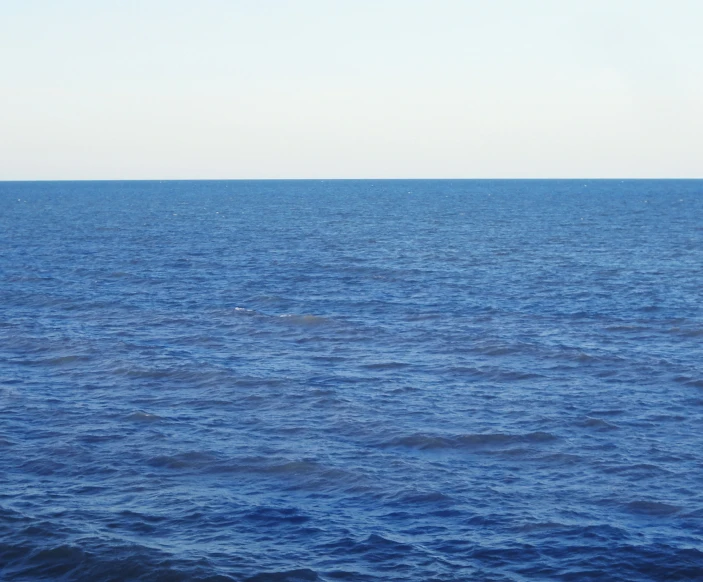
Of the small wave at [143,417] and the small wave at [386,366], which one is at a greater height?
the small wave at [386,366]

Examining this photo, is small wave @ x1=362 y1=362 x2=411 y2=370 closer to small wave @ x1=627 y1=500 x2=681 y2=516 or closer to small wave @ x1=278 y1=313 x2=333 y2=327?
small wave @ x1=278 y1=313 x2=333 y2=327

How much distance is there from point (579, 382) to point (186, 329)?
69.7 feet

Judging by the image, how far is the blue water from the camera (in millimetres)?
22297

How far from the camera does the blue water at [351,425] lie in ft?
73.2

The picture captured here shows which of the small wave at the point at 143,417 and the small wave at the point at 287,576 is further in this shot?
the small wave at the point at 143,417

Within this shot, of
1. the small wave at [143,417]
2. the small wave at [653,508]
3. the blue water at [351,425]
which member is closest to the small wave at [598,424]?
the blue water at [351,425]

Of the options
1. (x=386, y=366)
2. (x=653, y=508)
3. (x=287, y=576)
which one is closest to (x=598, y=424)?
(x=653, y=508)

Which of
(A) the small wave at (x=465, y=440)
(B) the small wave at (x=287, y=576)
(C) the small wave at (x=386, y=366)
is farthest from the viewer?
(C) the small wave at (x=386, y=366)

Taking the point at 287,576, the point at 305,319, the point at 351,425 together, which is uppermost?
the point at 305,319

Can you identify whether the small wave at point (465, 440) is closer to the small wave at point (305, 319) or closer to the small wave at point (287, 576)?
the small wave at point (287, 576)

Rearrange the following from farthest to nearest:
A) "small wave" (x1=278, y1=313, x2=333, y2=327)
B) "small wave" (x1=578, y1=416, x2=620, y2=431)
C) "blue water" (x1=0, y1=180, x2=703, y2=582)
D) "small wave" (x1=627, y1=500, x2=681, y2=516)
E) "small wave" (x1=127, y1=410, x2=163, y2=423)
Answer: "small wave" (x1=278, y1=313, x2=333, y2=327)
"small wave" (x1=127, y1=410, x2=163, y2=423)
"small wave" (x1=578, y1=416, x2=620, y2=431)
"small wave" (x1=627, y1=500, x2=681, y2=516)
"blue water" (x1=0, y1=180, x2=703, y2=582)

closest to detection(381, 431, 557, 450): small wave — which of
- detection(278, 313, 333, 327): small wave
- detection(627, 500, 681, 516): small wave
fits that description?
detection(627, 500, 681, 516): small wave

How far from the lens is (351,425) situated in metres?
32.2

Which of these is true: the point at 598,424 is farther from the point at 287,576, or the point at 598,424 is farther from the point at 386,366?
the point at 287,576
